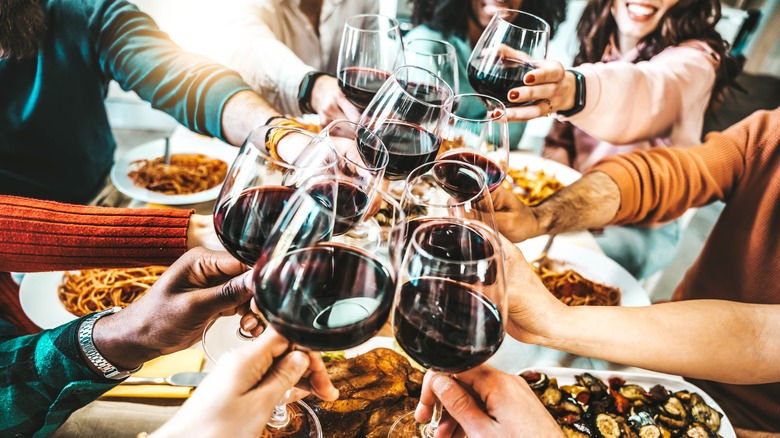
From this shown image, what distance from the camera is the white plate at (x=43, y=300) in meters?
1.09

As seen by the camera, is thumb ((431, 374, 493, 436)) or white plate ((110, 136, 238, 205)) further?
white plate ((110, 136, 238, 205))

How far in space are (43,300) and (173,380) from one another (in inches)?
17.9

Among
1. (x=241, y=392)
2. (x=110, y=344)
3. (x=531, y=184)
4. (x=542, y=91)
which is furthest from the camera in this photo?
(x=531, y=184)

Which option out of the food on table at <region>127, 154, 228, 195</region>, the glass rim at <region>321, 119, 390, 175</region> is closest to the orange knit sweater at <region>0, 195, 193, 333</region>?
the food on table at <region>127, 154, 228, 195</region>

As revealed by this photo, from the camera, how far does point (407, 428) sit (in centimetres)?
98

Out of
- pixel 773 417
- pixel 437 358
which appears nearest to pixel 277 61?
pixel 437 358

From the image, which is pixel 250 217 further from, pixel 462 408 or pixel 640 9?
pixel 640 9

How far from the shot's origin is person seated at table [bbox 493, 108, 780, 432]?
1123mm

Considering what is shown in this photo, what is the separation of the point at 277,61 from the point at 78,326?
1.32m

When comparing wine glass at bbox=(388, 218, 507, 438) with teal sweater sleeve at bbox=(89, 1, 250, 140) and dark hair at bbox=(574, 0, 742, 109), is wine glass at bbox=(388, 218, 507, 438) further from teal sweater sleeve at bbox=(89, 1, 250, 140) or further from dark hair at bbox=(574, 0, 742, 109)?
dark hair at bbox=(574, 0, 742, 109)

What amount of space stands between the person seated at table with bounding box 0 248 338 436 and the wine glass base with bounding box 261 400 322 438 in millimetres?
169

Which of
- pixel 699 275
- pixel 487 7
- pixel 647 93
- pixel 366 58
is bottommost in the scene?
pixel 699 275

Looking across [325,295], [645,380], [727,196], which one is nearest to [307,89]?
[325,295]

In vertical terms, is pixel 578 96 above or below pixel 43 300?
above
